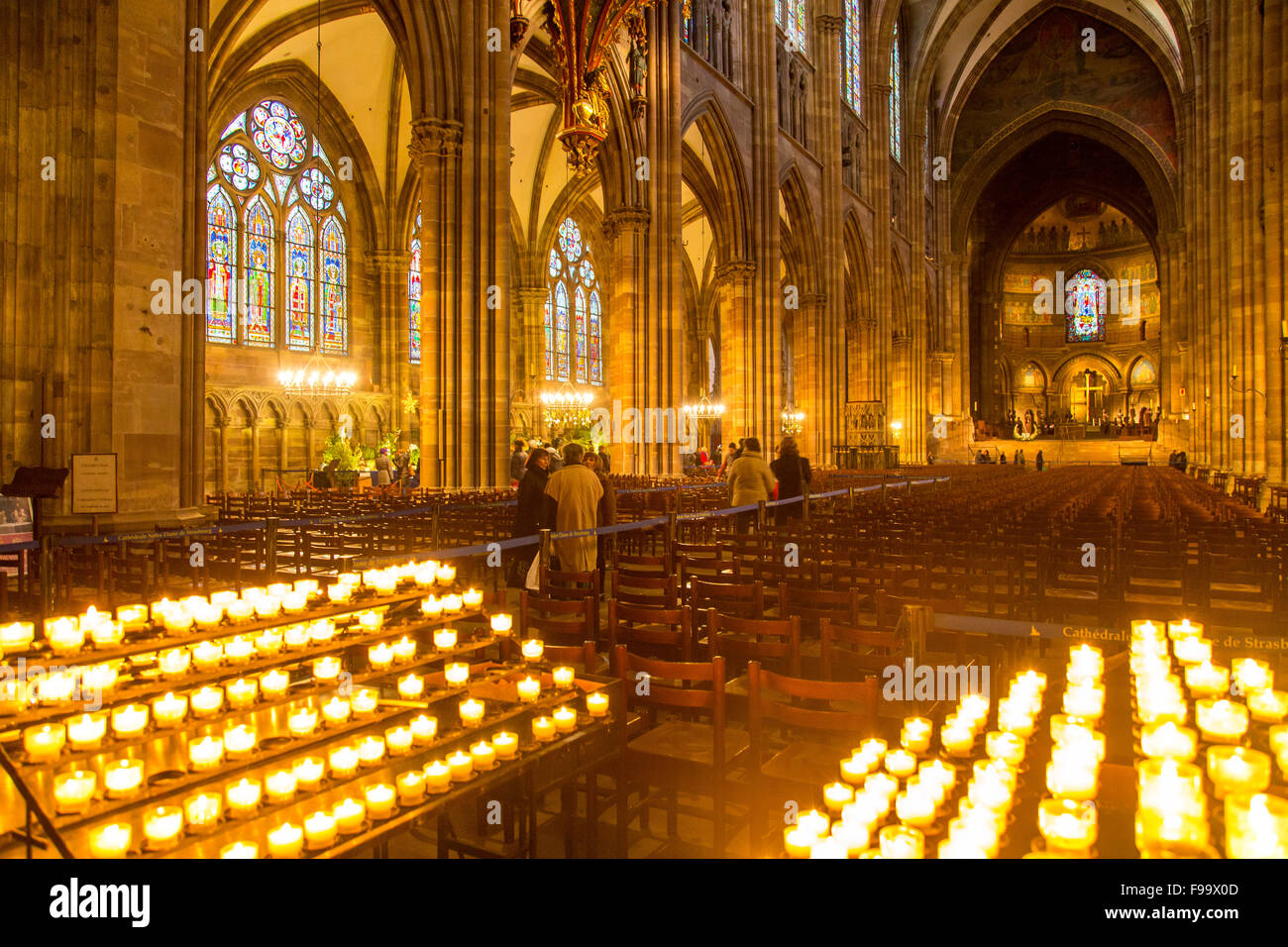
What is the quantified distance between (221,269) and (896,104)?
104 feet

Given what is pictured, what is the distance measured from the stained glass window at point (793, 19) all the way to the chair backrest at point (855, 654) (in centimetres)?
2637

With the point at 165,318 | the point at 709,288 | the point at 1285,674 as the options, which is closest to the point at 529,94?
the point at 709,288

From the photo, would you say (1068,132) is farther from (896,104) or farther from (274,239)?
(274,239)

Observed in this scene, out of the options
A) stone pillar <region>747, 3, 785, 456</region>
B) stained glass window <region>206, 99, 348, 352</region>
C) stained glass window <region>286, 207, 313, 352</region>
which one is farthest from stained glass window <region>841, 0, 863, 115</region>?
stained glass window <region>286, 207, 313, 352</region>

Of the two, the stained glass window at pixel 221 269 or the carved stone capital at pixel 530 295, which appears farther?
the carved stone capital at pixel 530 295

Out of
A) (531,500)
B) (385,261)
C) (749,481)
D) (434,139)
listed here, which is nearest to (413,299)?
(385,261)

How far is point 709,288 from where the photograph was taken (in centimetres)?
4016

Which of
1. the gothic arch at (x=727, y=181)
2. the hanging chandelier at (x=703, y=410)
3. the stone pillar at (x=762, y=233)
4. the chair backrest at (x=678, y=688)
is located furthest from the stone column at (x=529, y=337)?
the chair backrest at (x=678, y=688)

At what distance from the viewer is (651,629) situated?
4688 mm

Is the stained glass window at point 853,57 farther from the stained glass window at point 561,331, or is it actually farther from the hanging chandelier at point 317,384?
the hanging chandelier at point 317,384

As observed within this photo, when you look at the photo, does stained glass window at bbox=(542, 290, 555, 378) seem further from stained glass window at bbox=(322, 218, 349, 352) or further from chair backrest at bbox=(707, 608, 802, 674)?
chair backrest at bbox=(707, 608, 802, 674)

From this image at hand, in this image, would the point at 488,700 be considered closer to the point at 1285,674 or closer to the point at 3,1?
the point at 1285,674

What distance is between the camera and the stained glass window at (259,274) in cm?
2305

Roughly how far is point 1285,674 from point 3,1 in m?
12.7
